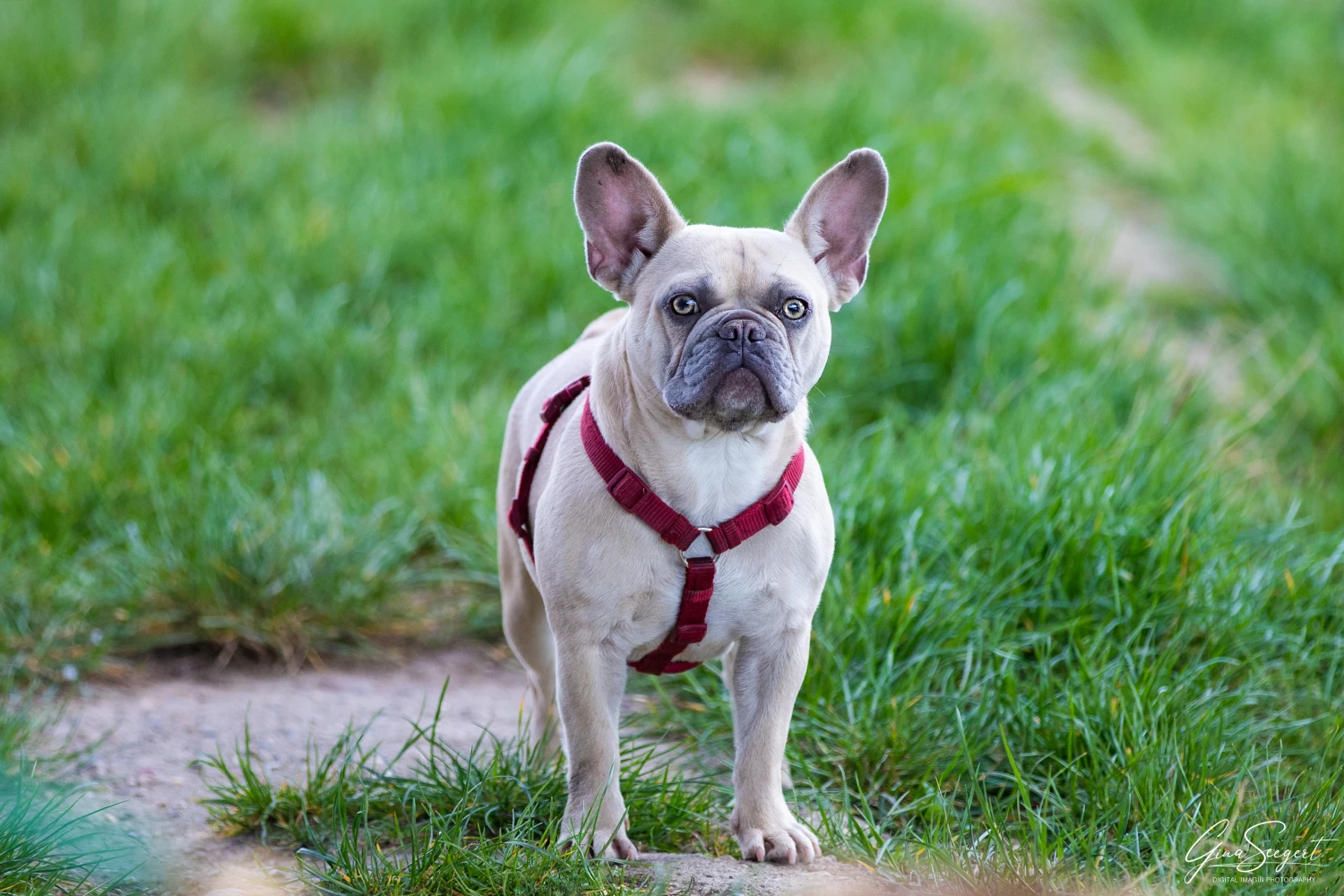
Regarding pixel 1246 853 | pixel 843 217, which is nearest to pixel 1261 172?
pixel 843 217

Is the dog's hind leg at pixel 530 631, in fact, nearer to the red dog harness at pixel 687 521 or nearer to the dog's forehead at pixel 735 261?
the red dog harness at pixel 687 521

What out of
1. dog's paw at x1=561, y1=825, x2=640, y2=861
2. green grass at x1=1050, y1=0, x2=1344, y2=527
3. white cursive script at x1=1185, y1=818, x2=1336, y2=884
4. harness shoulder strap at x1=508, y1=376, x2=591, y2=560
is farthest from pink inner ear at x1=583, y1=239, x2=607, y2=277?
green grass at x1=1050, y1=0, x2=1344, y2=527

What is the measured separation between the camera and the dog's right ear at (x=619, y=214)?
2896 millimetres

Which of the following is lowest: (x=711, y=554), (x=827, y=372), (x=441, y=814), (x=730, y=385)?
(x=441, y=814)

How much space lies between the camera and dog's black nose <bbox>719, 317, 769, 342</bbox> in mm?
2652

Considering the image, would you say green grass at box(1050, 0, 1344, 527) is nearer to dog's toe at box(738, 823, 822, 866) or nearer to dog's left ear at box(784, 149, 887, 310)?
dog's left ear at box(784, 149, 887, 310)

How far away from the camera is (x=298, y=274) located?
6160 millimetres

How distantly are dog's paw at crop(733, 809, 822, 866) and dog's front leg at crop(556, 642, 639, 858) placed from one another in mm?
241

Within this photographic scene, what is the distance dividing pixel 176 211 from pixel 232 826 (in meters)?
4.47

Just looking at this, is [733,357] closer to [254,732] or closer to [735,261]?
[735,261]

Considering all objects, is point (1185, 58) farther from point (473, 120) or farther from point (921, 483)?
point (921, 483)

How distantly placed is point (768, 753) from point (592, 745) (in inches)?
15.0

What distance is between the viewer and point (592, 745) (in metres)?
2.79

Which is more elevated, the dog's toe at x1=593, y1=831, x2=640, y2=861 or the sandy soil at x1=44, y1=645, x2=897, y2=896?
the dog's toe at x1=593, y1=831, x2=640, y2=861
